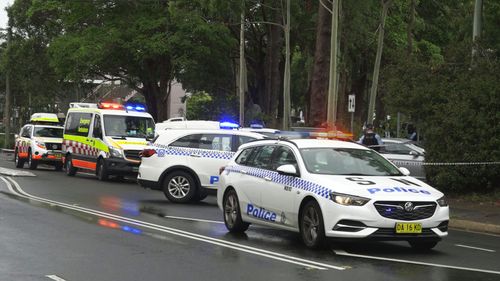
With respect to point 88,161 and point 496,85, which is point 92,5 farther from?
point 496,85

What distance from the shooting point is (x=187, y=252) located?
28.6 ft

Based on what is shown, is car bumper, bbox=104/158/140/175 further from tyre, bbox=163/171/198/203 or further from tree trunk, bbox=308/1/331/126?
tyre, bbox=163/171/198/203

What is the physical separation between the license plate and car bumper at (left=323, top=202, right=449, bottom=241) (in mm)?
36

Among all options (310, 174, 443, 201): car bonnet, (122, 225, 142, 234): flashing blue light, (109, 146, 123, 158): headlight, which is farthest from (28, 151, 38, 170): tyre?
(310, 174, 443, 201): car bonnet

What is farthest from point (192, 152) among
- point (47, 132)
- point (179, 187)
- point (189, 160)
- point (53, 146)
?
point (47, 132)

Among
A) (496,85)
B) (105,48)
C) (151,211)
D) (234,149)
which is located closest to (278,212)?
(151,211)

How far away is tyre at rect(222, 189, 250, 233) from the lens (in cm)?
1061

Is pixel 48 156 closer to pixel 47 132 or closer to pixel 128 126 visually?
pixel 47 132

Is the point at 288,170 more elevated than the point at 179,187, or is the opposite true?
the point at 288,170

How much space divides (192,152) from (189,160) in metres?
0.20

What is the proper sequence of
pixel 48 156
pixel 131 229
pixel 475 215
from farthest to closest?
pixel 48 156, pixel 475 215, pixel 131 229

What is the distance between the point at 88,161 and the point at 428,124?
11432 mm

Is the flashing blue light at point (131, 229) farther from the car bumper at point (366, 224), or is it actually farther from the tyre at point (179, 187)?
the tyre at point (179, 187)

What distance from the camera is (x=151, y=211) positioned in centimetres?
1332
